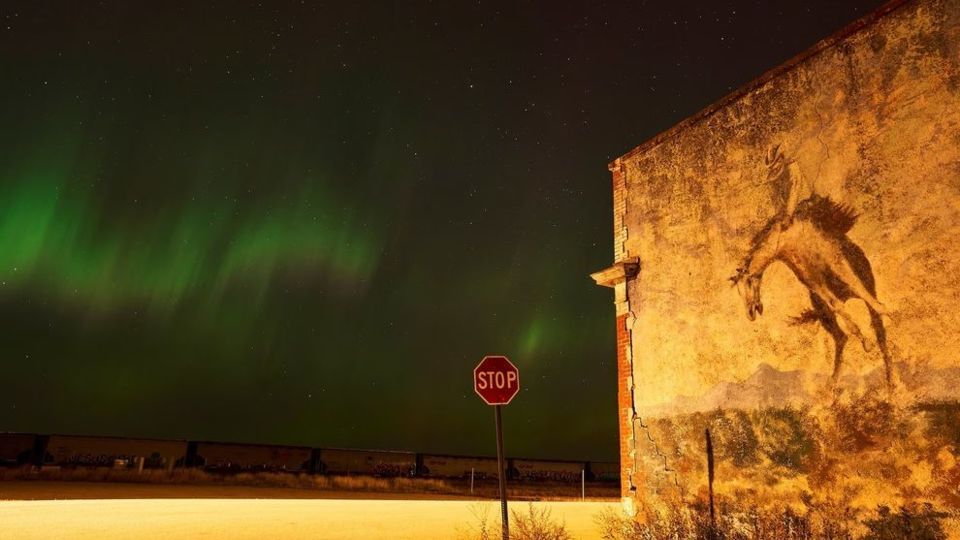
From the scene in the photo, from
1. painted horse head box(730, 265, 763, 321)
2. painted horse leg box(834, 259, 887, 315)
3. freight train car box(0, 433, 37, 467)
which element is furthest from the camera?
freight train car box(0, 433, 37, 467)

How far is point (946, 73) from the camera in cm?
746

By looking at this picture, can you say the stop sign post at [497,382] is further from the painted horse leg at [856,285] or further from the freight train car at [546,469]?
the freight train car at [546,469]

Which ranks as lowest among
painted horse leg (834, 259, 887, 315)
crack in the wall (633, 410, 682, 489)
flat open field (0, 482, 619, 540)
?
flat open field (0, 482, 619, 540)

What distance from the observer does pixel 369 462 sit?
30375 mm

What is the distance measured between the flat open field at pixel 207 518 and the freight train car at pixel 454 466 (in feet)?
40.0

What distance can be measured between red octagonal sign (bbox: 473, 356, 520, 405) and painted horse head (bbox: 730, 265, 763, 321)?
3707 millimetres

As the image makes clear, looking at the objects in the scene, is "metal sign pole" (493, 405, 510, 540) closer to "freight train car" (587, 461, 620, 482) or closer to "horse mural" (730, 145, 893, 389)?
"horse mural" (730, 145, 893, 389)

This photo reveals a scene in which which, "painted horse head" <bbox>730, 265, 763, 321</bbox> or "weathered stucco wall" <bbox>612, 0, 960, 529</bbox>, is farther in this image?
"painted horse head" <bbox>730, 265, 763, 321</bbox>

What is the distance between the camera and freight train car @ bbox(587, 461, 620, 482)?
112 ft

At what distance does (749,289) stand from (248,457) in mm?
24685

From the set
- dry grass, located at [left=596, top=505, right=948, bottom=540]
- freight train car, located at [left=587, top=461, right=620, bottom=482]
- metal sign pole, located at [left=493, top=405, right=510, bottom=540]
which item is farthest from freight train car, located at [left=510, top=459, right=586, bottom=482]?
metal sign pole, located at [left=493, top=405, right=510, bottom=540]

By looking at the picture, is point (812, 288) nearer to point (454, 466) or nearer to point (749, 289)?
point (749, 289)

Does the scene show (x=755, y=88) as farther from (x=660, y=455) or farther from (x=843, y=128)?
(x=660, y=455)

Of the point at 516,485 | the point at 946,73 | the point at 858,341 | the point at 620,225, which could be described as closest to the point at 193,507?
the point at 620,225
